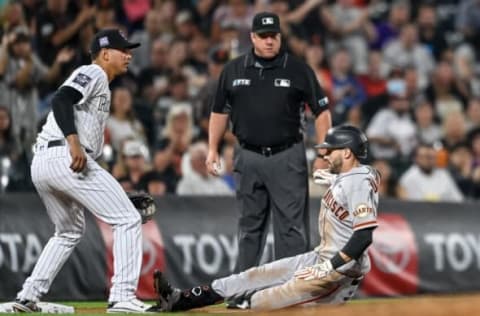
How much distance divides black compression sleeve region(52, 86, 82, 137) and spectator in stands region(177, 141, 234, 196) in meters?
4.80

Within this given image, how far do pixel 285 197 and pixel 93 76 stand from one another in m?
Answer: 1.89

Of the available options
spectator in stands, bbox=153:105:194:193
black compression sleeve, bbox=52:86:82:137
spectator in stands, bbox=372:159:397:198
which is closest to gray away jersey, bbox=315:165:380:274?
black compression sleeve, bbox=52:86:82:137

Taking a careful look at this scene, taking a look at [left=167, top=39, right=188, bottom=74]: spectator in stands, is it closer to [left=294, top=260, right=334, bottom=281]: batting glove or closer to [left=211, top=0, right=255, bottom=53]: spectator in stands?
[left=211, top=0, right=255, bottom=53]: spectator in stands

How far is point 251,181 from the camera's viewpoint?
980cm

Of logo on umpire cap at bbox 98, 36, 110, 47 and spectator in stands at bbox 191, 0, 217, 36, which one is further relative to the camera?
spectator in stands at bbox 191, 0, 217, 36

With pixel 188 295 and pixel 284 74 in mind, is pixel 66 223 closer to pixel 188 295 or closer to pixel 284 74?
pixel 188 295

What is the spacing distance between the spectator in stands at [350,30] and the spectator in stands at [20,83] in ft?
19.3

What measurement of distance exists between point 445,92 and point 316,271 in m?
9.44

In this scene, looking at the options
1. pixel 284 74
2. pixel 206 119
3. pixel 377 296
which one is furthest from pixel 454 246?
pixel 284 74

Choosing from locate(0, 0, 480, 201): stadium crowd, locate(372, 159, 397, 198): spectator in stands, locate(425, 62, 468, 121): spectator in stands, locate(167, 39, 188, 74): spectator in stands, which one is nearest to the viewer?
locate(0, 0, 480, 201): stadium crowd

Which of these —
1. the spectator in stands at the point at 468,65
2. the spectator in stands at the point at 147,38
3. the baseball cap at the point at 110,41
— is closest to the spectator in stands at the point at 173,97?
the spectator in stands at the point at 147,38

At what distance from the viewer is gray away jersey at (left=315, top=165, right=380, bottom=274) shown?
8.09 metres

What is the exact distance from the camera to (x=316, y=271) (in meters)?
8.22

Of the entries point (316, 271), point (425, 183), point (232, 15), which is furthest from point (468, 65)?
point (316, 271)
